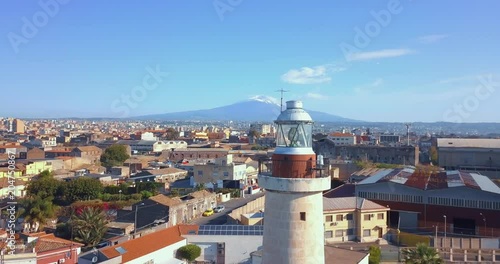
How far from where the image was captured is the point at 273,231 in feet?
24.1

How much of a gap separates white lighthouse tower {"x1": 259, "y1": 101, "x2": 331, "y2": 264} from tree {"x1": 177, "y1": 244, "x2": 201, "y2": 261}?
1126 cm

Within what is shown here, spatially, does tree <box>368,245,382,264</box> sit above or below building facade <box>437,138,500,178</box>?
below

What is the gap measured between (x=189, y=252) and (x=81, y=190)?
61.3ft

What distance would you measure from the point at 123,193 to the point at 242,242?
19684mm

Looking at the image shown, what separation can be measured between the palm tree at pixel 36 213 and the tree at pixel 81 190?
5411 millimetres

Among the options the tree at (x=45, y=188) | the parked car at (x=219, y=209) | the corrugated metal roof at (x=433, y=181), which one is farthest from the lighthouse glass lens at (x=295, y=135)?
the tree at (x=45, y=188)

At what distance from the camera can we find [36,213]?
26.4 meters

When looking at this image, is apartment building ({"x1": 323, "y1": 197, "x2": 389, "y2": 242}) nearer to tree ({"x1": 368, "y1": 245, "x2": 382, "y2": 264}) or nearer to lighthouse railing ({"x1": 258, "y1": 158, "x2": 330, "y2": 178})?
tree ({"x1": 368, "y1": 245, "x2": 382, "y2": 264})

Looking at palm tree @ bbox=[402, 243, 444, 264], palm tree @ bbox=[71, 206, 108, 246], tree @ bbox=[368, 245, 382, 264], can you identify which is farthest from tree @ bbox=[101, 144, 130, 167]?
palm tree @ bbox=[402, 243, 444, 264]

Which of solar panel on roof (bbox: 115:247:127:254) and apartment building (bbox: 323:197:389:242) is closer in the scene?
solar panel on roof (bbox: 115:247:127:254)

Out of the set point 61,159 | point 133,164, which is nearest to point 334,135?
point 133,164

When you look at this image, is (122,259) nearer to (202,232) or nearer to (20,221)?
(202,232)

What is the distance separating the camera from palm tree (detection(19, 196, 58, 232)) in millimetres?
26188

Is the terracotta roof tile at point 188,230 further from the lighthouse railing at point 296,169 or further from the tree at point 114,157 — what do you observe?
the tree at point 114,157
